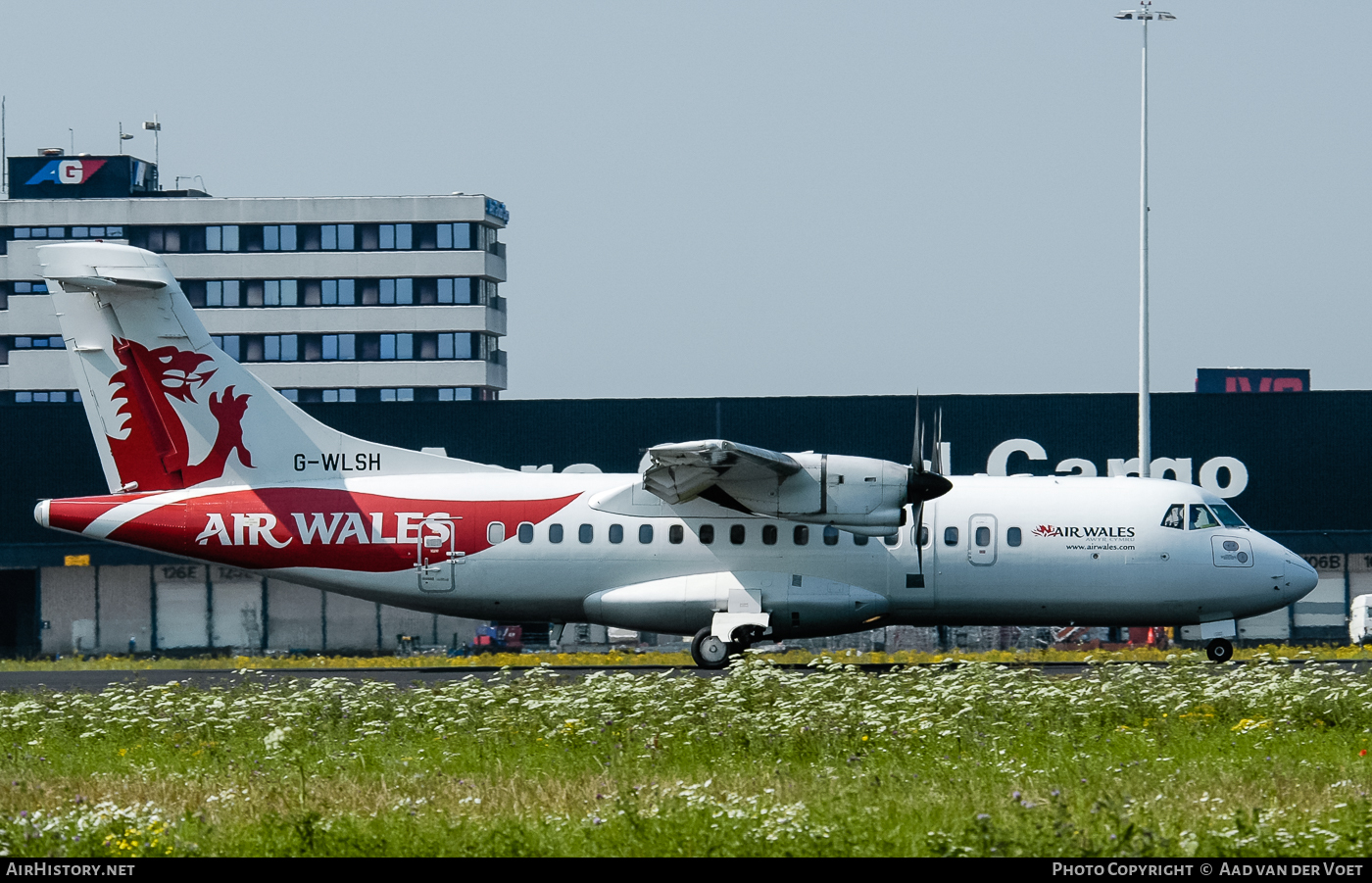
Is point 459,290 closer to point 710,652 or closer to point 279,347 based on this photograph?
point 279,347

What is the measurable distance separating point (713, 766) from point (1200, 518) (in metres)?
15.4

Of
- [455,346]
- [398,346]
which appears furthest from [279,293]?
[455,346]

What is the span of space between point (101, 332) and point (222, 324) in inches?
3039

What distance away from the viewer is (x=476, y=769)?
51.1 ft

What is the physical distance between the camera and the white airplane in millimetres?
27031

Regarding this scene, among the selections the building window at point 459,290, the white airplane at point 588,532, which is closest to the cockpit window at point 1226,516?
the white airplane at point 588,532

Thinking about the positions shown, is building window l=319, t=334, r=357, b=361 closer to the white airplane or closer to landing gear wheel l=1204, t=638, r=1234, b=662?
the white airplane

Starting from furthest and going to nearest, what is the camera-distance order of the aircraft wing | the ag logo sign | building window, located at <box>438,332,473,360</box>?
the ag logo sign < building window, located at <box>438,332,473,360</box> < the aircraft wing

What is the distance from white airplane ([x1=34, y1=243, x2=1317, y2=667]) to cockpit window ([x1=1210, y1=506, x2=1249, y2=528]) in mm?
57

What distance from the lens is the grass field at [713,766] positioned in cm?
1148

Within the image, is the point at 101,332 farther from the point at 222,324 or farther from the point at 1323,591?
the point at 222,324

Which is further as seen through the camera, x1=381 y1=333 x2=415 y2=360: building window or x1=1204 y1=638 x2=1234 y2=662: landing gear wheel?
x1=381 y1=333 x2=415 y2=360: building window

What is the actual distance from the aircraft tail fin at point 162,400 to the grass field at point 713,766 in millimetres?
6414

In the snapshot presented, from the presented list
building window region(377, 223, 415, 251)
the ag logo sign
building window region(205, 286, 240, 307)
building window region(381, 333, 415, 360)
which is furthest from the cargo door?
the ag logo sign
